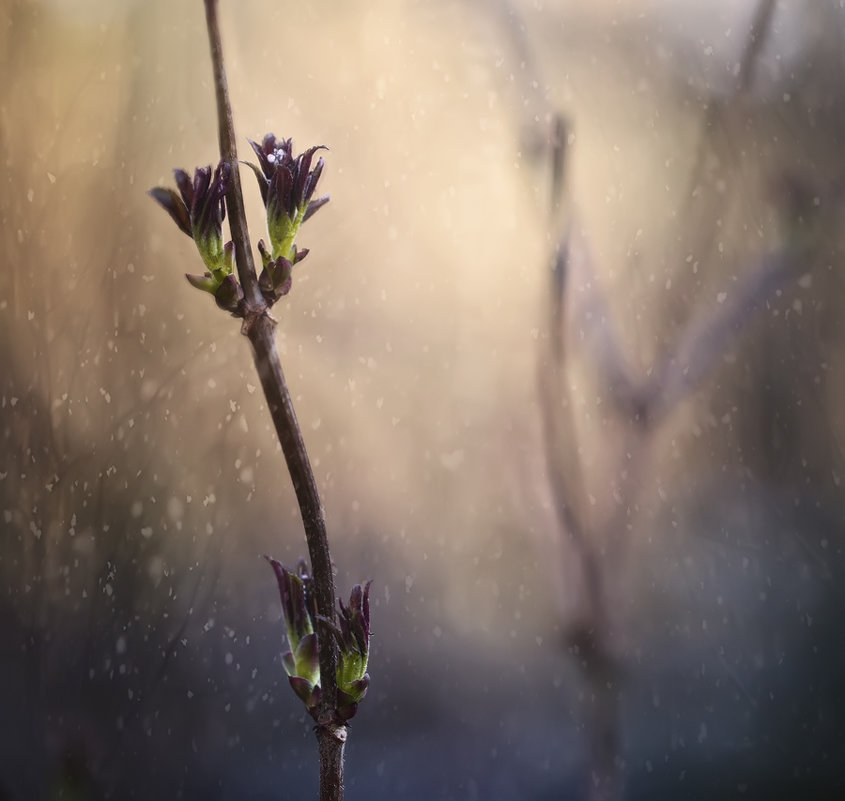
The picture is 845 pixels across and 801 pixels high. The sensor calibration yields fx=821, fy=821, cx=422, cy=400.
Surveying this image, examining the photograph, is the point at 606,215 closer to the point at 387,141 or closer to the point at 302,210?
the point at 387,141

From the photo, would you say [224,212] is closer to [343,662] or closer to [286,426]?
[286,426]

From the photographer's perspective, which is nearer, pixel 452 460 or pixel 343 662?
pixel 343 662

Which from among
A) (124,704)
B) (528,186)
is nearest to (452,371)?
(528,186)

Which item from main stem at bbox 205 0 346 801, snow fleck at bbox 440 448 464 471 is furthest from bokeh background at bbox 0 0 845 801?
main stem at bbox 205 0 346 801

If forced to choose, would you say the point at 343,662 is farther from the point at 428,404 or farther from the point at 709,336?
the point at 709,336

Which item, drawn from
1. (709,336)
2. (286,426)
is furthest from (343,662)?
(709,336)

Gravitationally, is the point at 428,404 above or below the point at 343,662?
above
